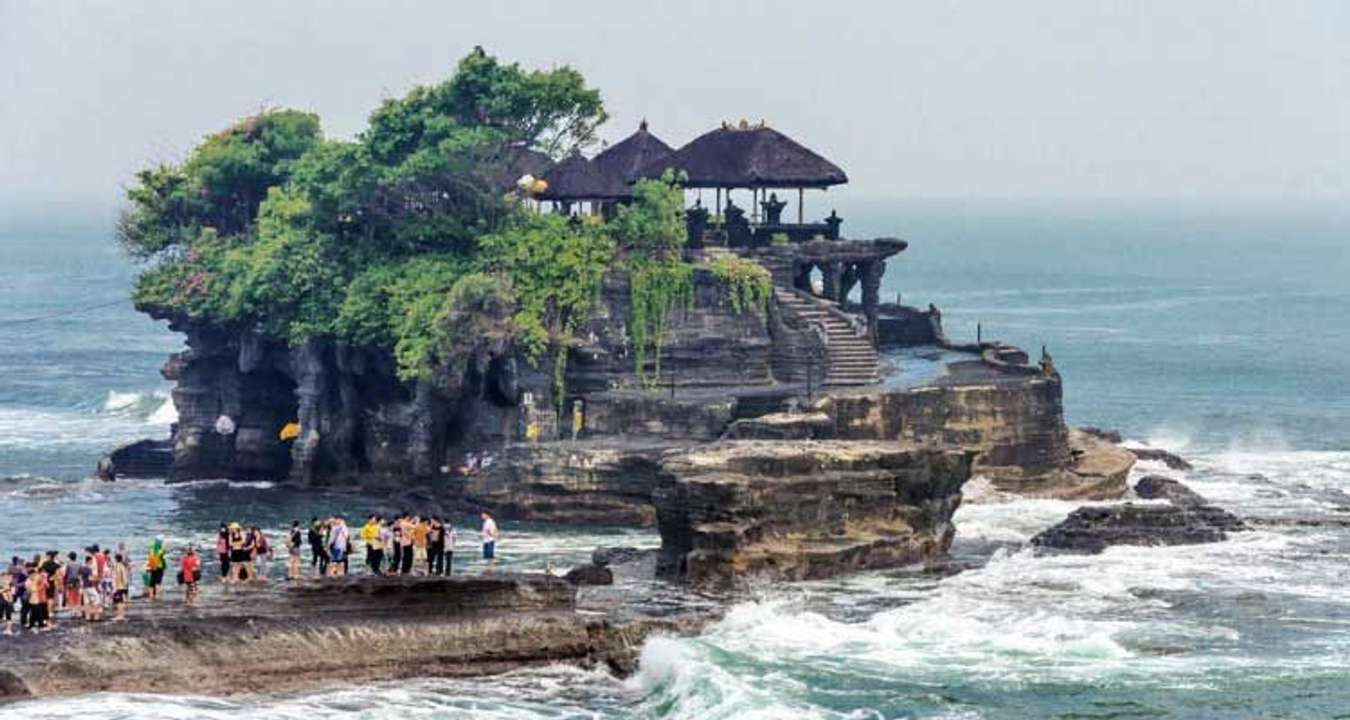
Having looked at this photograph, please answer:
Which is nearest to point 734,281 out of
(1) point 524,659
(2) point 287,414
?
(2) point 287,414

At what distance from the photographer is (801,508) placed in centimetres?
6216

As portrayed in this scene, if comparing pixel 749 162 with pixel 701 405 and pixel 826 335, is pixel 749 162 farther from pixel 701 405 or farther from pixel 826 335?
pixel 701 405

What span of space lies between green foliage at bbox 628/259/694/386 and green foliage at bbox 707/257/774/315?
3.23ft

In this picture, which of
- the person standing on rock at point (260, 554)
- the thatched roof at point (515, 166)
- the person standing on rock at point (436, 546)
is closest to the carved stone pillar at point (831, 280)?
the thatched roof at point (515, 166)

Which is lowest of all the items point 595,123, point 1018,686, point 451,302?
A: point 1018,686

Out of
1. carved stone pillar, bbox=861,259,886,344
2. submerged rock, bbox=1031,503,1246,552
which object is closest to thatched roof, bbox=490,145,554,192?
carved stone pillar, bbox=861,259,886,344

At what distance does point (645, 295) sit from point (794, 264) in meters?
6.06

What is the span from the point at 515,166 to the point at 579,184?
1.82m

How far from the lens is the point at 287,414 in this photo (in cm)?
8031

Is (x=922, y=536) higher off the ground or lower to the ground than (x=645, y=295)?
lower

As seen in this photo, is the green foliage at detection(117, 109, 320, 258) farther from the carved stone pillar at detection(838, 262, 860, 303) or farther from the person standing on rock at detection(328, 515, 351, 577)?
the person standing on rock at detection(328, 515, 351, 577)

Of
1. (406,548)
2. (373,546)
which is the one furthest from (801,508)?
(373,546)

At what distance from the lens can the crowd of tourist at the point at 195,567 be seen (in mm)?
52062

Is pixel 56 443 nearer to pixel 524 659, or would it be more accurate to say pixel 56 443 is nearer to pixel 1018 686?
pixel 524 659
